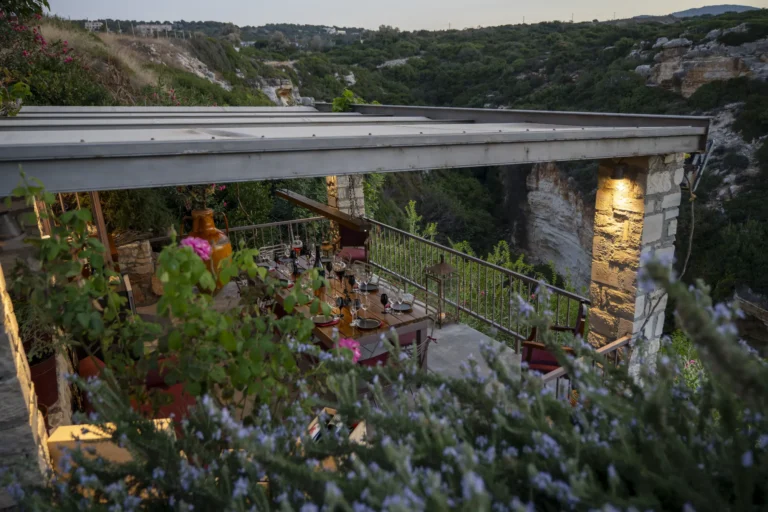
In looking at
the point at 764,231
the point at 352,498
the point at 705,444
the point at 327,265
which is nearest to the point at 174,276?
the point at 352,498

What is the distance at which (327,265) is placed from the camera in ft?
16.7

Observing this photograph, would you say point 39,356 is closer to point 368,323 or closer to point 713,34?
point 368,323

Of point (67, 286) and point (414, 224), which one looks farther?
point (414, 224)

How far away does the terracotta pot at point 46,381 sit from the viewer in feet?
8.93

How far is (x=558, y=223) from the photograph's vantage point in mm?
24578

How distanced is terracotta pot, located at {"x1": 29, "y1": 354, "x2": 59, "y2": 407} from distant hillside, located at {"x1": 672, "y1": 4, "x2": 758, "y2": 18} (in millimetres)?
36872

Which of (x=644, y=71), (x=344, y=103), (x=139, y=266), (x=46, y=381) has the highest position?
(x=644, y=71)

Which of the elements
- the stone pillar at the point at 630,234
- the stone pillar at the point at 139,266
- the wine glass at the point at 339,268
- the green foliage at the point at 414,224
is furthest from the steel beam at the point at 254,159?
the green foliage at the point at 414,224

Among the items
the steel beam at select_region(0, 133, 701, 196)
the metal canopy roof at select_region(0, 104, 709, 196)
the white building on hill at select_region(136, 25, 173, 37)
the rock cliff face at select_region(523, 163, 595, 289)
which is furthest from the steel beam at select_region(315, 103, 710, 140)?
the white building on hill at select_region(136, 25, 173, 37)

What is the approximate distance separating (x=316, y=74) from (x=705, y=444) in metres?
28.1

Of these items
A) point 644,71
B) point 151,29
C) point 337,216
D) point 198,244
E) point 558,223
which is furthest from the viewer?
point 558,223

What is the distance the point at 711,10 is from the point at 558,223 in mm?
20764

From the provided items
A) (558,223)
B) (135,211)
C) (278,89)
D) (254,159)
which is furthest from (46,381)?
(558,223)

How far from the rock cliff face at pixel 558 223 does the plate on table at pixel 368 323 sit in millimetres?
20012
